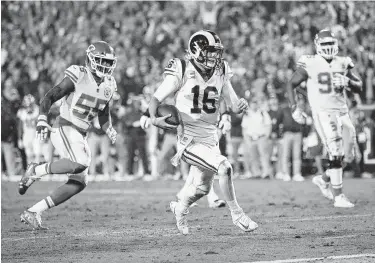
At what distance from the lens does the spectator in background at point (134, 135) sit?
18.6m

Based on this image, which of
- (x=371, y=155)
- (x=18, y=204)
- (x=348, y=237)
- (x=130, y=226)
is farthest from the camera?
(x=371, y=155)

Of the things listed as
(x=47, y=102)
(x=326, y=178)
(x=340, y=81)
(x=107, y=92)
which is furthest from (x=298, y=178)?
(x=47, y=102)

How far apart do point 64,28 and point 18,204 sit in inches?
388

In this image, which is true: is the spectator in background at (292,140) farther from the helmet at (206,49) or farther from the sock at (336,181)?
the helmet at (206,49)

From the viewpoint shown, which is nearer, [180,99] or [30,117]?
[180,99]

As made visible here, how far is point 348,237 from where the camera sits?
7766mm

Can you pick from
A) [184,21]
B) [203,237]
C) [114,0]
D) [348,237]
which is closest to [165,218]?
[203,237]

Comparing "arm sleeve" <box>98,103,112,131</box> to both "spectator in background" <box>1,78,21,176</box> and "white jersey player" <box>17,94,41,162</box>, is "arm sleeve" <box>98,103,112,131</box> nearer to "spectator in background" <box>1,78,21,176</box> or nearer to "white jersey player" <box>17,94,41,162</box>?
"white jersey player" <box>17,94,41,162</box>

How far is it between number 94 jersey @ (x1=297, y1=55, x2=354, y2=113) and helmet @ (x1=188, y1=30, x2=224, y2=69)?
3.55 m

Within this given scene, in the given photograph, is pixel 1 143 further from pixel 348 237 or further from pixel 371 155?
pixel 348 237

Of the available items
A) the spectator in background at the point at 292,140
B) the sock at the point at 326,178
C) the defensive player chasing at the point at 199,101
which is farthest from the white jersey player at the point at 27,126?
the defensive player chasing at the point at 199,101

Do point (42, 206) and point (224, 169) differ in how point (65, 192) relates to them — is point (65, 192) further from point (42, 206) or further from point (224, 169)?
point (224, 169)

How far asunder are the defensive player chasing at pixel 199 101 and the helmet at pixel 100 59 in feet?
3.87

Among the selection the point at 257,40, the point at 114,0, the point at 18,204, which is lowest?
the point at 18,204
